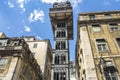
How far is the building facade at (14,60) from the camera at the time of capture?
866 inches

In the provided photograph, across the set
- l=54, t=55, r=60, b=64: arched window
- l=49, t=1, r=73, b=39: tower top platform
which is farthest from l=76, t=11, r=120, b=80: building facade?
l=49, t=1, r=73, b=39: tower top platform

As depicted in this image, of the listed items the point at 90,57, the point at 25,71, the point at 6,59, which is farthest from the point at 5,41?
the point at 90,57

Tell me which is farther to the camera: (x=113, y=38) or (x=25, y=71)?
(x=25, y=71)

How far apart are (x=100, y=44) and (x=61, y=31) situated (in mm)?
18193

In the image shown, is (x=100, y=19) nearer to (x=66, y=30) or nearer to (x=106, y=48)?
(x=106, y=48)

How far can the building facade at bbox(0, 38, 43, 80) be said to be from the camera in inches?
866

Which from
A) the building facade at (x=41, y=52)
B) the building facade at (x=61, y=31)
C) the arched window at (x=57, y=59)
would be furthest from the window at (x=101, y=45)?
Result: the building facade at (x=41, y=52)

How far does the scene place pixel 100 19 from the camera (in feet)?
77.5

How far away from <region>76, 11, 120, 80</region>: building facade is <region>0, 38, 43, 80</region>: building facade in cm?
932

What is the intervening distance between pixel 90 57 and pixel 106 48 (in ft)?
8.52

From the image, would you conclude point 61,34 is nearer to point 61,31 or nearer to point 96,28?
point 61,31

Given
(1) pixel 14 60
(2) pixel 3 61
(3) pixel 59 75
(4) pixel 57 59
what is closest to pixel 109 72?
(1) pixel 14 60

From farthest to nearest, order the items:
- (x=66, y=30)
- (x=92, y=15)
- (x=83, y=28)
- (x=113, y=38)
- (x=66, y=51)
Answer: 1. (x=66, y=30)
2. (x=66, y=51)
3. (x=92, y=15)
4. (x=83, y=28)
5. (x=113, y=38)

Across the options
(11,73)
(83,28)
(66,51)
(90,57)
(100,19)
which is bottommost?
(11,73)
